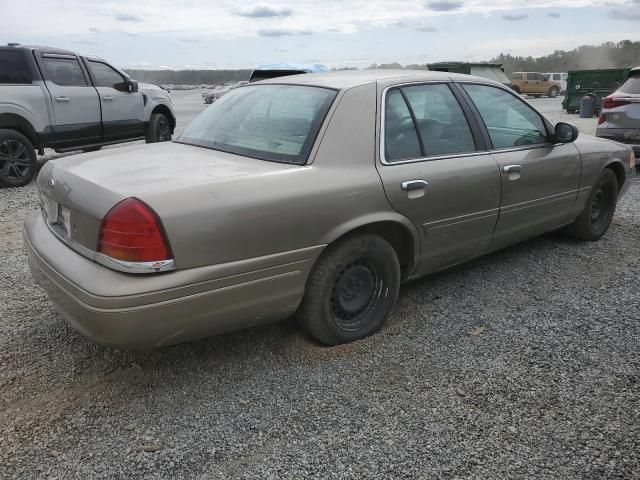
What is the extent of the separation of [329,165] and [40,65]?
678cm

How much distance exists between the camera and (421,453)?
91.0 inches

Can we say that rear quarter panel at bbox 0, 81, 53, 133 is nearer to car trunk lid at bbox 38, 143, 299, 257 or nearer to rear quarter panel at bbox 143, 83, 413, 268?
car trunk lid at bbox 38, 143, 299, 257

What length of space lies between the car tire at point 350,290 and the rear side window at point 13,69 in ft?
21.9

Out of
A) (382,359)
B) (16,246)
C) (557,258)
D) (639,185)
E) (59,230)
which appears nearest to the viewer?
(59,230)

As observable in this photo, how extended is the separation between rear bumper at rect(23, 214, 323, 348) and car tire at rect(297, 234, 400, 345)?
130 mm

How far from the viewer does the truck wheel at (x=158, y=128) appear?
392 inches

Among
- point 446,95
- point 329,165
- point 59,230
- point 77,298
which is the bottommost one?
point 77,298

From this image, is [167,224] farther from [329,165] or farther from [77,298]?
[329,165]

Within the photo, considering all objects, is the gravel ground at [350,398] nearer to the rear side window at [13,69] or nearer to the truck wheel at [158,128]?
the rear side window at [13,69]

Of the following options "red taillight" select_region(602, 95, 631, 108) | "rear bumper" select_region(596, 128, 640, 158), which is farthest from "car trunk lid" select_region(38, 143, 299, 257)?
"red taillight" select_region(602, 95, 631, 108)

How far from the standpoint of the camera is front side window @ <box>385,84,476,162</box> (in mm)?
3281

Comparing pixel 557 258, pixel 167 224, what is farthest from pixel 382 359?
pixel 557 258

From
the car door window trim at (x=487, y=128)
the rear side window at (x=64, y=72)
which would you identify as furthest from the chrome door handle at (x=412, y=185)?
the rear side window at (x=64, y=72)

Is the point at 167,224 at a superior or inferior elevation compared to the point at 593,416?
superior
